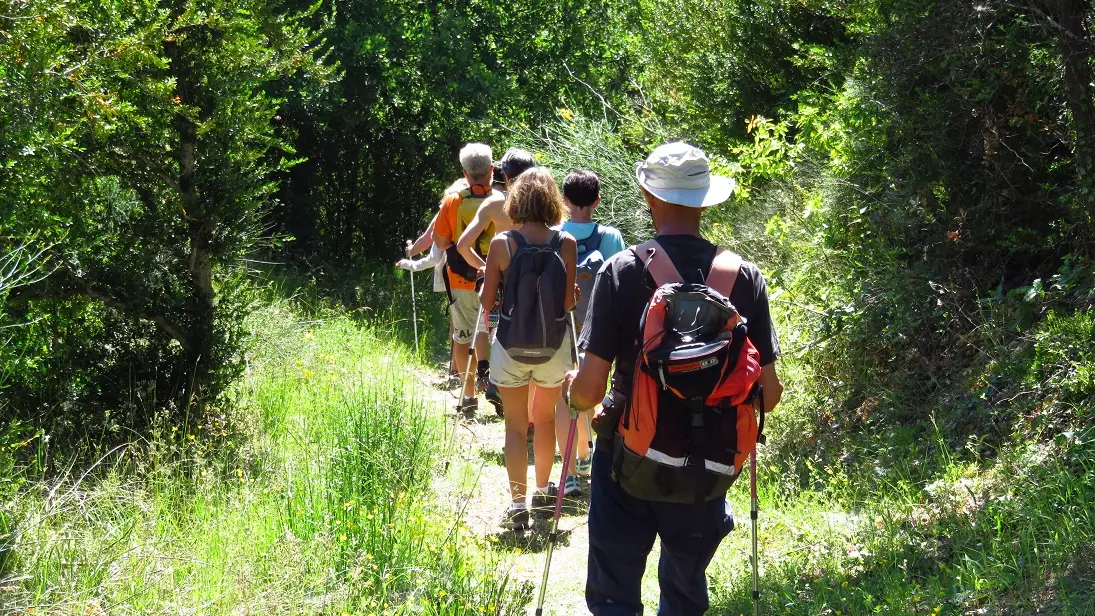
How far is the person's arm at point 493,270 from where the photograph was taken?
18.3ft

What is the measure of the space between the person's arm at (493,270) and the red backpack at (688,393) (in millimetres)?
2065

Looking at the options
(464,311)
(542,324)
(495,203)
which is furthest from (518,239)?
(464,311)

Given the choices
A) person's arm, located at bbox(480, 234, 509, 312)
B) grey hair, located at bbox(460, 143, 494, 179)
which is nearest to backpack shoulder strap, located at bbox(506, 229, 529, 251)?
person's arm, located at bbox(480, 234, 509, 312)

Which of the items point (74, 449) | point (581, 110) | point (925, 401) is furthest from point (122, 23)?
point (581, 110)

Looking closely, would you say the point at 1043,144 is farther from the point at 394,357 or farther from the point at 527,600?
the point at 394,357

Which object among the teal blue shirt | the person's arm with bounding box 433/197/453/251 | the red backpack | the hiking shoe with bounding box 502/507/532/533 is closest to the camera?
the red backpack

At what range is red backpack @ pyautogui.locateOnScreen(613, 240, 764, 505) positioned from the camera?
335 centimetres

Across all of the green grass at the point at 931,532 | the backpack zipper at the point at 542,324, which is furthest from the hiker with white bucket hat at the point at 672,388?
the backpack zipper at the point at 542,324

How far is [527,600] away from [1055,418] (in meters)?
2.71

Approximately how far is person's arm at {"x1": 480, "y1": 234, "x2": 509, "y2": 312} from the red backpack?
6.77 feet

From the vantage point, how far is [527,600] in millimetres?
4664

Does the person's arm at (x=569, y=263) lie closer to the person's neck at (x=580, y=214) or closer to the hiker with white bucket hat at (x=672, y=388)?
the person's neck at (x=580, y=214)

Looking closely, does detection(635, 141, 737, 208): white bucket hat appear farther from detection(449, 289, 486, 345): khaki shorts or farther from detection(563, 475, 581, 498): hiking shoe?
detection(449, 289, 486, 345): khaki shorts

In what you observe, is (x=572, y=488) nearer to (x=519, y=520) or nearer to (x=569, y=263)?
(x=519, y=520)
